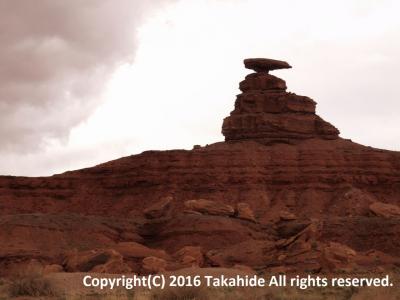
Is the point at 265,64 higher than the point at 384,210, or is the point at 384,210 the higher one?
the point at 265,64

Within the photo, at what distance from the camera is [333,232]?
5384 centimetres

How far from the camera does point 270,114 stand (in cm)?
7819

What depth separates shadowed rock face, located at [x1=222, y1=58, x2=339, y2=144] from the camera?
252ft

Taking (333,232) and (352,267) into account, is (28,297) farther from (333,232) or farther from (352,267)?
(333,232)

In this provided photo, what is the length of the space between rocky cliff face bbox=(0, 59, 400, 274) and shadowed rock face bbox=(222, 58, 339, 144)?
96mm

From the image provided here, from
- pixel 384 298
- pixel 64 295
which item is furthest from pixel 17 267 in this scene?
pixel 384 298

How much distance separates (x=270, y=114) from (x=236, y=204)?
44.4ft

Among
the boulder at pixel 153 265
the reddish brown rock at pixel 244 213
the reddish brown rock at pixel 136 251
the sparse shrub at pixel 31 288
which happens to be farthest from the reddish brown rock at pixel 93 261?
the reddish brown rock at pixel 244 213

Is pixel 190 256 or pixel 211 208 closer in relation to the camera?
pixel 190 256

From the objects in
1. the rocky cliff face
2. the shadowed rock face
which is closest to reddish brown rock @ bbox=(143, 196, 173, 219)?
the rocky cliff face

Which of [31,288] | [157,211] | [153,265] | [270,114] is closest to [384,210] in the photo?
[157,211]

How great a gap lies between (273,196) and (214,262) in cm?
2304

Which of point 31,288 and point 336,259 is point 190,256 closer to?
point 336,259

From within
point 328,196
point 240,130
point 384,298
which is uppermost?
point 240,130
